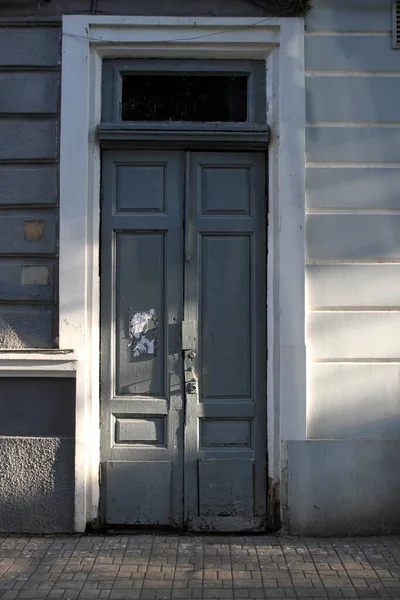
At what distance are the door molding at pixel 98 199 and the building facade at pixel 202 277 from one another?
0.6 inches

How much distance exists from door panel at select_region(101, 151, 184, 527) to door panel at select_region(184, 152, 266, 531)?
0.12 metres

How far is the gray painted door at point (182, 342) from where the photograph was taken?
500 cm

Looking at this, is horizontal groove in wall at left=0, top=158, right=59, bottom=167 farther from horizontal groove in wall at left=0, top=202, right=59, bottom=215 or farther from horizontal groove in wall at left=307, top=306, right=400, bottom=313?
horizontal groove in wall at left=307, top=306, right=400, bottom=313

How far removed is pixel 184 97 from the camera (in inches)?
204

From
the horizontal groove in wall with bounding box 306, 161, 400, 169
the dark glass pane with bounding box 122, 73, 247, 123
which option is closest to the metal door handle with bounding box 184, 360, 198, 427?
the horizontal groove in wall with bounding box 306, 161, 400, 169

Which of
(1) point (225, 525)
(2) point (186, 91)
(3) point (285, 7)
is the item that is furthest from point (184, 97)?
(1) point (225, 525)

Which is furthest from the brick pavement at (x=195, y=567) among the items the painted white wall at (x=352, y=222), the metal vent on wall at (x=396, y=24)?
the metal vent on wall at (x=396, y=24)

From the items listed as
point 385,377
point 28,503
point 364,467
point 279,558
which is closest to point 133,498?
point 28,503

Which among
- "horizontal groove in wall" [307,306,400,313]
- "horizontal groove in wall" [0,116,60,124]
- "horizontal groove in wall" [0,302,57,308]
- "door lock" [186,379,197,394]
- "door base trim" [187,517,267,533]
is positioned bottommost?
"door base trim" [187,517,267,533]

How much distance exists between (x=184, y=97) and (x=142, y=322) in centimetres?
184

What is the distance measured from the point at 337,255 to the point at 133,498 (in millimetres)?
2453

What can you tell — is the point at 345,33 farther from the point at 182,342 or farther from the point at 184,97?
the point at 182,342

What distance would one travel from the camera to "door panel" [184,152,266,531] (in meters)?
5.00

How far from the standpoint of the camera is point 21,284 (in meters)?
4.97
